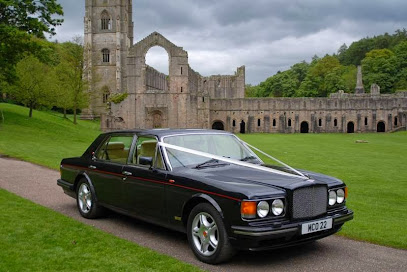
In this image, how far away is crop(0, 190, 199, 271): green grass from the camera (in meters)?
5.30

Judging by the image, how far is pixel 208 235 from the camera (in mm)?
5609

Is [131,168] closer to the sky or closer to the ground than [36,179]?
closer to the sky

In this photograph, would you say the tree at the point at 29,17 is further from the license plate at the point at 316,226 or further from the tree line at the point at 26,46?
the license plate at the point at 316,226

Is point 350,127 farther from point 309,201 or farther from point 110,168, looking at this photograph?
point 309,201

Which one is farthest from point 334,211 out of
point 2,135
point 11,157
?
point 2,135

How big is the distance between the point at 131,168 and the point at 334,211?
327 cm

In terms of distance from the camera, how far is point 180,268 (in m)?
5.23

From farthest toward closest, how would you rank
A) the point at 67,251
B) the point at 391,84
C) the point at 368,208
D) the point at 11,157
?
the point at 391,84 < the point at 11,157 < the point at 368,208 < the point at 67,251

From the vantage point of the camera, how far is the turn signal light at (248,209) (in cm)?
519

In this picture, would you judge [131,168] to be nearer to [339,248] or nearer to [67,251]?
[67,251]

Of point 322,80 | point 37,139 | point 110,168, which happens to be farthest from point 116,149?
point 322,80

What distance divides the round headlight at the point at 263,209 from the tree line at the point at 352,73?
93.2 m

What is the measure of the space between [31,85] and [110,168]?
32.4 meters

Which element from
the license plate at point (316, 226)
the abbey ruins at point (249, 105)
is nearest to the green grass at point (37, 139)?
the license plate at point (316, 226)
